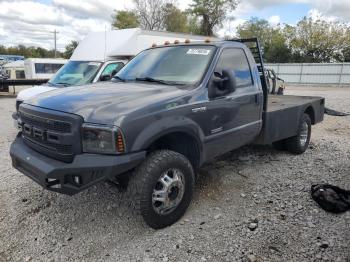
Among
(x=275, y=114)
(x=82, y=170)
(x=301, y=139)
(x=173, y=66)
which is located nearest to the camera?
(x=82, y=170)

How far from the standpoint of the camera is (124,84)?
4227mm

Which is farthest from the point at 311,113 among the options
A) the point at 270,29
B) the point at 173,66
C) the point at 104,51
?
the point at 270,29

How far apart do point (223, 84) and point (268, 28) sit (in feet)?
166

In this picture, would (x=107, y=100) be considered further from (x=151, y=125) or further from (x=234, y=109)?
(x=234, y=109)

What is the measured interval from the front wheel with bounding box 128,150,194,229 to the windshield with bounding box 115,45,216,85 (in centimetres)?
103

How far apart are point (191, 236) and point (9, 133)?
6640mm

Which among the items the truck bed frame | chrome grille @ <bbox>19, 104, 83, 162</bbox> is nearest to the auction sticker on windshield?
the truck bed frame

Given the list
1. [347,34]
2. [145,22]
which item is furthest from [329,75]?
[145,22]

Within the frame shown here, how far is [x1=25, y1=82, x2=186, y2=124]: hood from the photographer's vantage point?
315 centimetres

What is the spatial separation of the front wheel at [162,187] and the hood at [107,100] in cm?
55

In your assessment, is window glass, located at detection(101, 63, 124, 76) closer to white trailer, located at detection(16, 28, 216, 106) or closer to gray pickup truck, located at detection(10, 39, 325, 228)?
white trailer, located at detection(16, 28, 216, 106)

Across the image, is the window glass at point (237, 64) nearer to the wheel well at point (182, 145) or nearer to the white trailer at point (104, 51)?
the wheel well at point (182, 145)

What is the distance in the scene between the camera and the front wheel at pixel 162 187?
3291mm

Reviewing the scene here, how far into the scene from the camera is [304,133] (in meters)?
6.32
